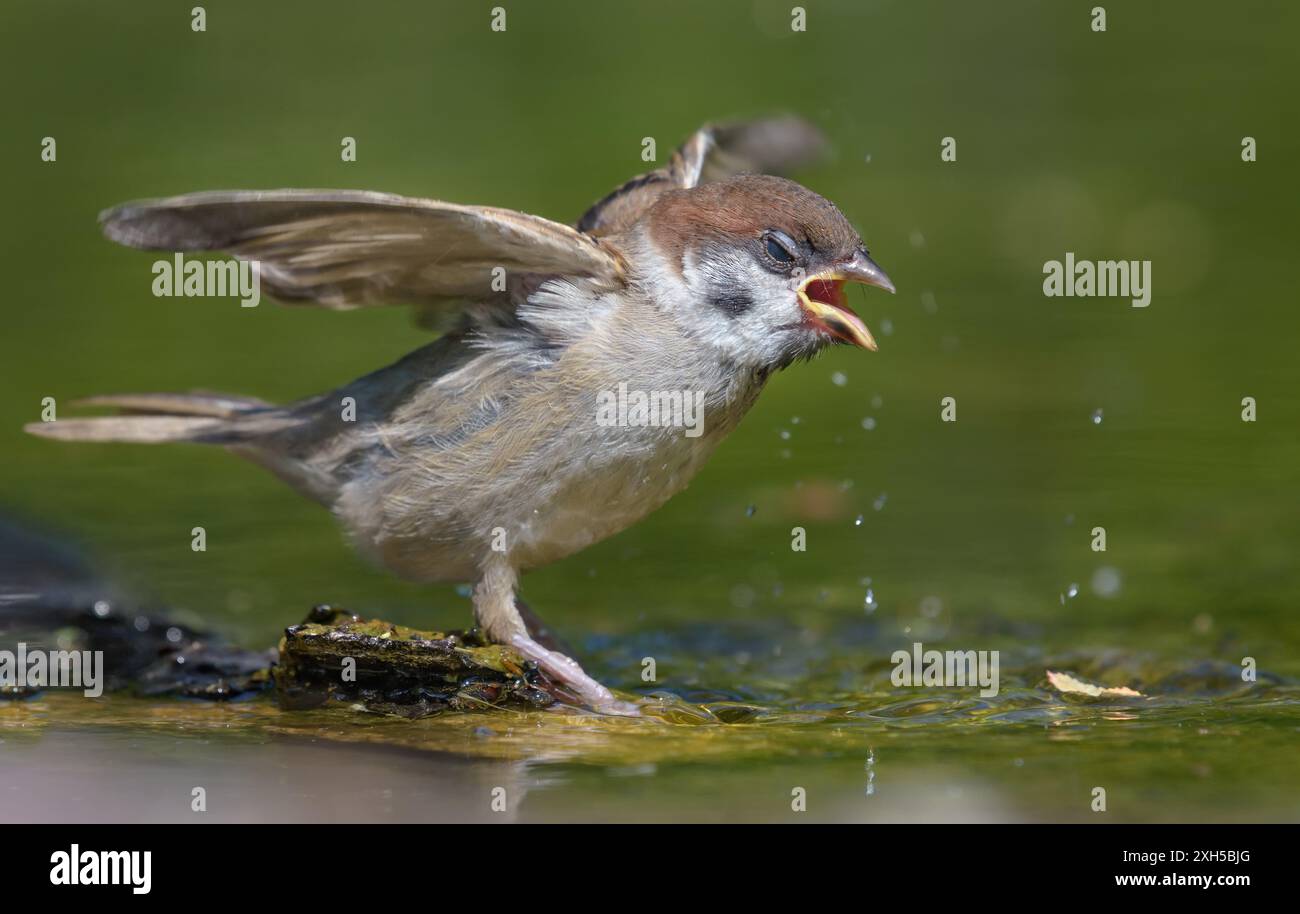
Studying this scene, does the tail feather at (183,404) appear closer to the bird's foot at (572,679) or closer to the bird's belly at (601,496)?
the bird's belly at (601,496)

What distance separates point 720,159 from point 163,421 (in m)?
2.85

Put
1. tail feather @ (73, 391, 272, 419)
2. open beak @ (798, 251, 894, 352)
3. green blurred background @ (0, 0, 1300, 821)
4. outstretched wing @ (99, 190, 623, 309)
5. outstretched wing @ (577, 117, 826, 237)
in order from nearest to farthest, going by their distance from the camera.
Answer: outstretched wing @ (99, 190, 623, 309)
open beak @ (798, 251, 894, 352)
tail feather @ (73, 391, 272, 419)
outstretched wing @ (577, 117, 826, 237)
green blurred background @ (0, 0, 1300, 821)

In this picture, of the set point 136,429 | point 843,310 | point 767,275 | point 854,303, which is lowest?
point 136,429

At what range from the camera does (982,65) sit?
613 inches

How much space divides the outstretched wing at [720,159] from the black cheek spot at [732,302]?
113 centimetres

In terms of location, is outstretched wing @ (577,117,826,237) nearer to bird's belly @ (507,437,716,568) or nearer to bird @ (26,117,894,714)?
bird @ (26,117,894,714)

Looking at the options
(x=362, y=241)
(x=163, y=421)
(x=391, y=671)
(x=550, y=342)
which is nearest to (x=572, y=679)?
(x=391, y=671)

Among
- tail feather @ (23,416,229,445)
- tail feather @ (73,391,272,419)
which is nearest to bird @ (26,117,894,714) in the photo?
tail feather @ (23,416,229,445)

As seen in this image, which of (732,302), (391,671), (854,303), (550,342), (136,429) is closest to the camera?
(391,671)

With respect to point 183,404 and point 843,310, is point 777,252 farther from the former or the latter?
point 183,404

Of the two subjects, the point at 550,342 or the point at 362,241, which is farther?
the point at 550,342

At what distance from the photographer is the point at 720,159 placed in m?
8.39

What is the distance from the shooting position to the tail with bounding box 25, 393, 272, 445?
702cm
